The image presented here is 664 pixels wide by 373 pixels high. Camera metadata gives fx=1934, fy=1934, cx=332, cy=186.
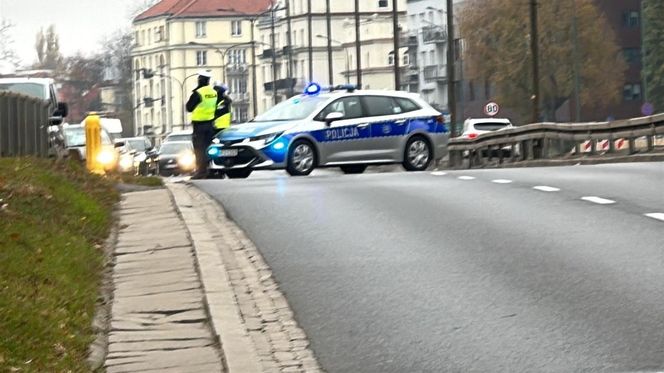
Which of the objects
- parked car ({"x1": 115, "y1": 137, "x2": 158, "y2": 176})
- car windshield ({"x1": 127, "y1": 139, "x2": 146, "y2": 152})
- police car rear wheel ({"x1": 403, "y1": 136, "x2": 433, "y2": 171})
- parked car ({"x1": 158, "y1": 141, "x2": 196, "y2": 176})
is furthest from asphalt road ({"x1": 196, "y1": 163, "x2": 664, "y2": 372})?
parked car ({"x1": 158, "y1": 141, "x2": 196, "y2": 176})

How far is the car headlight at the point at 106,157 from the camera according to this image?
31.3 meters

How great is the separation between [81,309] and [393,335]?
1.81 metres

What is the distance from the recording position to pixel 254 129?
30.9 meters

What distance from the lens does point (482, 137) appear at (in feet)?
150

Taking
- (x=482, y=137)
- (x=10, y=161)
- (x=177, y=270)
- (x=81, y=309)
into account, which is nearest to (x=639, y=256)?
(x=177, y=270)

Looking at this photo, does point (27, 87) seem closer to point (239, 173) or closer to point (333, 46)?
point (239, 173)

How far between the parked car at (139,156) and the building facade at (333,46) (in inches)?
3607

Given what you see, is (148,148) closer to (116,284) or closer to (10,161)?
(10,161)

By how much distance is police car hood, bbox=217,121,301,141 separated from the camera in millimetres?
30641

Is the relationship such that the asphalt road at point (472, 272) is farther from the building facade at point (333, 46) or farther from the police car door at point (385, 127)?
the building facade at point (333, 46)

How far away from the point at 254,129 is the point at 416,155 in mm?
3254

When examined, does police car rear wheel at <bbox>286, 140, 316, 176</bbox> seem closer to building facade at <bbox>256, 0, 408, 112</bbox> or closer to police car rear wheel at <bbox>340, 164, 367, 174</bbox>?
police car rear wheel at <bbox>340, 164, 367, 174</bbox>

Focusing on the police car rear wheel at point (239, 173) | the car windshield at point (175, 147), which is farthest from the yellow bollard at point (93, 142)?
the car windshield at point (175, 147)

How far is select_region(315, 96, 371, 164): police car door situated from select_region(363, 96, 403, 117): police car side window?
18 centimetres
